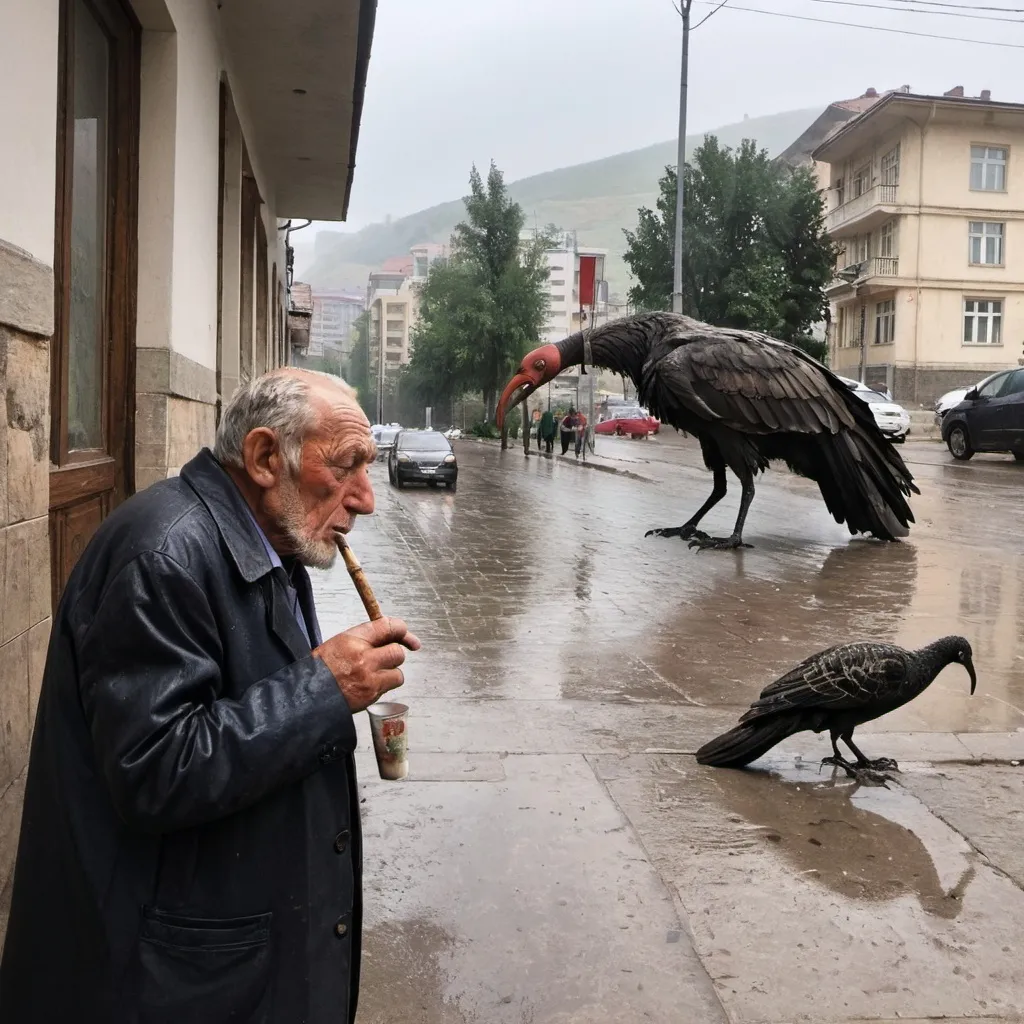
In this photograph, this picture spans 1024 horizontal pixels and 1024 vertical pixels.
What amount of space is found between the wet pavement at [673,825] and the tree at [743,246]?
38821 millimetres

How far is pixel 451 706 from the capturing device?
5.28 m

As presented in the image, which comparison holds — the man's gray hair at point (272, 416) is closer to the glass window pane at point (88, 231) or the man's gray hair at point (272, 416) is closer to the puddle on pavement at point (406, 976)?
the puddle on pavement at point (406, 976)

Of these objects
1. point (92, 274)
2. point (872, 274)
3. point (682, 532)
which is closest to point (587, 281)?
point (872, 274)

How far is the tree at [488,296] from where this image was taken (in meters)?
52.1

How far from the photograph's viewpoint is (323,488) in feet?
6.14

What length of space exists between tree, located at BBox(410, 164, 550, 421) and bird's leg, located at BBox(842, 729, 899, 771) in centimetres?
4785

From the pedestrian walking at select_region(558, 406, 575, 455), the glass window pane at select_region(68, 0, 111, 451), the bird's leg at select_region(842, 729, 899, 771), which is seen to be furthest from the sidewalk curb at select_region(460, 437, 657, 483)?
the glass window pane at select_region(68, 0, 111, 451)

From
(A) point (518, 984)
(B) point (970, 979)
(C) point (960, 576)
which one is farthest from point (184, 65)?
(C) point (960, 576)

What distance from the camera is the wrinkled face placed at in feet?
6.08

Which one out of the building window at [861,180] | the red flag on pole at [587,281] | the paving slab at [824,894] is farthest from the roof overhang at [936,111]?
the paving slab at [824,894]

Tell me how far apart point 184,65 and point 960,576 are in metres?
7.61

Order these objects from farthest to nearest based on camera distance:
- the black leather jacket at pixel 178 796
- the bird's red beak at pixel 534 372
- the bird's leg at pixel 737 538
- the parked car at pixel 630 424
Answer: the parked car at pixel 630 424 < the bird's red beak at pixel 534 372 < the bird's leg at pixel 737 538 < the black leather jacket at pixel 178 796

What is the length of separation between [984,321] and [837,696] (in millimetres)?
42452

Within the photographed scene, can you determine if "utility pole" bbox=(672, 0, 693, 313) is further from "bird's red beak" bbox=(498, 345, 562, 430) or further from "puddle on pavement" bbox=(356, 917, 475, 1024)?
"puddle on pavement" bbox=(356, 917, 475, 1024)
